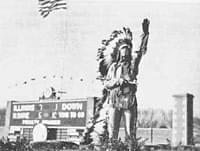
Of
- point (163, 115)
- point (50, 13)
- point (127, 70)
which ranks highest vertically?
point (50, 13)

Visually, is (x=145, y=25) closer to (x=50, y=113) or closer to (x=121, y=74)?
(x=121, y=74)

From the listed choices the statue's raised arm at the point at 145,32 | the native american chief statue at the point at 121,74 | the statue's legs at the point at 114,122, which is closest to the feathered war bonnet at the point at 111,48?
the native american chief statue at the point at 121,74

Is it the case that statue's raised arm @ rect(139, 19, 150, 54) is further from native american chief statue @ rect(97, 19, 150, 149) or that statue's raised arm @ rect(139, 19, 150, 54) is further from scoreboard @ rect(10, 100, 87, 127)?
scoreboard @ rect(10, 100, 87, 127)

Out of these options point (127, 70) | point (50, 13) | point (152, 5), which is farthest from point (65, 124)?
point (152, 5)

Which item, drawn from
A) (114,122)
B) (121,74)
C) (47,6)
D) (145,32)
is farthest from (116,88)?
(47,6)

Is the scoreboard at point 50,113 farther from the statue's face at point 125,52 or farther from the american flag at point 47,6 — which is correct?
the american flag at point 47,6

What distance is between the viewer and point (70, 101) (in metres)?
3.52

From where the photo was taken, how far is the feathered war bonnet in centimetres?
338

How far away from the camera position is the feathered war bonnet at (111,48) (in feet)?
11.1

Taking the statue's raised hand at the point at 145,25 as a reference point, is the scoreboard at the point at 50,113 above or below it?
below

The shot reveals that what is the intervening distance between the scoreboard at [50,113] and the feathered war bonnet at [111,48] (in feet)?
1.09

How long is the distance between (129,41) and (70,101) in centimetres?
71

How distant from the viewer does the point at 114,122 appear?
3467mm

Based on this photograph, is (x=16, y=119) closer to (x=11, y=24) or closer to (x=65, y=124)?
(x=65, y=124)
